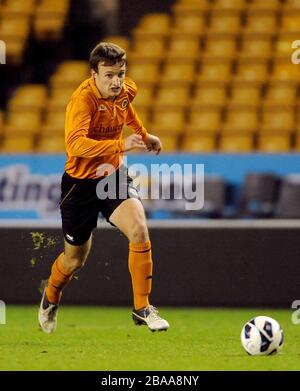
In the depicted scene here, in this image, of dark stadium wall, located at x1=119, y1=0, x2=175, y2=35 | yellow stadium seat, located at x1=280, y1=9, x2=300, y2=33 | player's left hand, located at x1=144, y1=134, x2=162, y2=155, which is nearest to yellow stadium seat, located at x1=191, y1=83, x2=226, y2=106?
yellow stadium seat, located at x1=280, y1=9, x2=300, y2=33

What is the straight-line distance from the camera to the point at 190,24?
1430 cm

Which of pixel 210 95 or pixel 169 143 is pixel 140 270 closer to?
pixel 169 143

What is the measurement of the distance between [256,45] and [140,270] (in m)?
7.02

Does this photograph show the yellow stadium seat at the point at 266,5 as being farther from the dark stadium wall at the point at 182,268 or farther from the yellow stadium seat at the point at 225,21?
the dark stadium wall at the point at 182,268

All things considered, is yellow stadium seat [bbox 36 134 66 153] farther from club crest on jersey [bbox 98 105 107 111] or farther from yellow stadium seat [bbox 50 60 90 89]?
club crest on jersey [bbox 98 105 107 111]

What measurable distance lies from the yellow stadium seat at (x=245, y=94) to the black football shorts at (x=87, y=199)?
19.2 ft

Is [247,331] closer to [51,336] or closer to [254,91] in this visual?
[51,336]

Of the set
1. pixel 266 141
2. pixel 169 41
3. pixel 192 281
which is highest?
pixel 169 41

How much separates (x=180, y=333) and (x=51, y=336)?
3.06 ft

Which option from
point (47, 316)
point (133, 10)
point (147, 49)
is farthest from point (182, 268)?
point (133, 10)

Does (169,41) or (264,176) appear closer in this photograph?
(264,176)

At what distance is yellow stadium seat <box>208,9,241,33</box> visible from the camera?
1405cm

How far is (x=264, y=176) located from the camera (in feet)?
38.5
